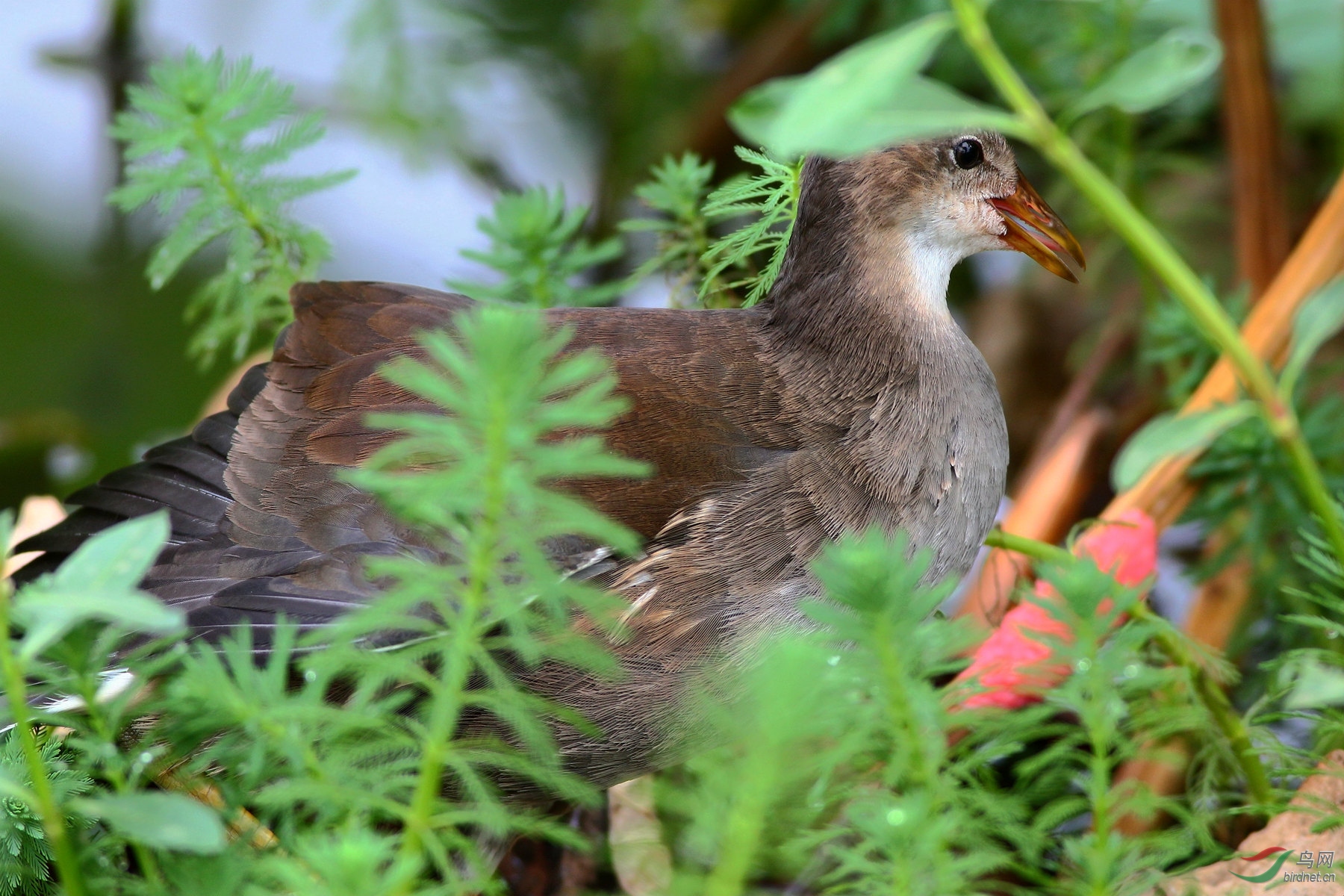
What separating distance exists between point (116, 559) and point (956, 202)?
3.06 ft

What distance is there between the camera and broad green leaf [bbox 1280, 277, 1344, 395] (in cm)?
72

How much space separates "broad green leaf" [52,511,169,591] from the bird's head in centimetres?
82

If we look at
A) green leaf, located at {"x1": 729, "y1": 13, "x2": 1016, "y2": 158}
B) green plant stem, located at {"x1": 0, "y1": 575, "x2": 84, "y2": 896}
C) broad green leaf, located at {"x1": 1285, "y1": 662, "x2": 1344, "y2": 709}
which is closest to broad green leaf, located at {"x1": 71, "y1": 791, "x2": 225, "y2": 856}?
green plant stem, located at {"x1": 0, "y1": 575, "x2": 84, "y2": 896}

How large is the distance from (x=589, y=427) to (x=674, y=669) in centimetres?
22

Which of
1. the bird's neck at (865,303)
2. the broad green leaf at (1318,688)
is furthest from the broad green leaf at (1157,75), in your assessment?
the bird's neck at (865,303)

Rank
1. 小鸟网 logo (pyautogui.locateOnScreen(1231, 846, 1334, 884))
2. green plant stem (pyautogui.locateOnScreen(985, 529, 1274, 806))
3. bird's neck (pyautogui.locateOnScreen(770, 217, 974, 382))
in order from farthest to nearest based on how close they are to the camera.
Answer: bird's neck (pyautogui.locateOnScreen(770, 217, 974, 382)) → green plant stem (pyautogui.locateOnScreen(985, 529, 1274, 806)) → 小鸟网 logo (pyautogui.locateOnScreen(1231, 846, 1334, 884))

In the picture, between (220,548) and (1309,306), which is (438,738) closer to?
(1309,306)

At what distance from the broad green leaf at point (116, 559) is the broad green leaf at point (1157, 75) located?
1.64 feet

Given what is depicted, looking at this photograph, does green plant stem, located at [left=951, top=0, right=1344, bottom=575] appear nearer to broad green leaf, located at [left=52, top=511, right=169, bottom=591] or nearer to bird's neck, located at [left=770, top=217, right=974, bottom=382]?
broad green leaf, located at [left=52, top=511, right=169, bottom=591]

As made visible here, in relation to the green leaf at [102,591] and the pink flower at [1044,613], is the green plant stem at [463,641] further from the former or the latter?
the pink flower at [1044,613]

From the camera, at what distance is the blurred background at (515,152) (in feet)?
6.70

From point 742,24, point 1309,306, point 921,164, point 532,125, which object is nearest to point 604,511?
point 921,164

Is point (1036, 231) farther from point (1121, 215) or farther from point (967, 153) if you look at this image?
point (1121, 215)

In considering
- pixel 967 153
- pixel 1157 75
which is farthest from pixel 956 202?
pixel 1157 75
